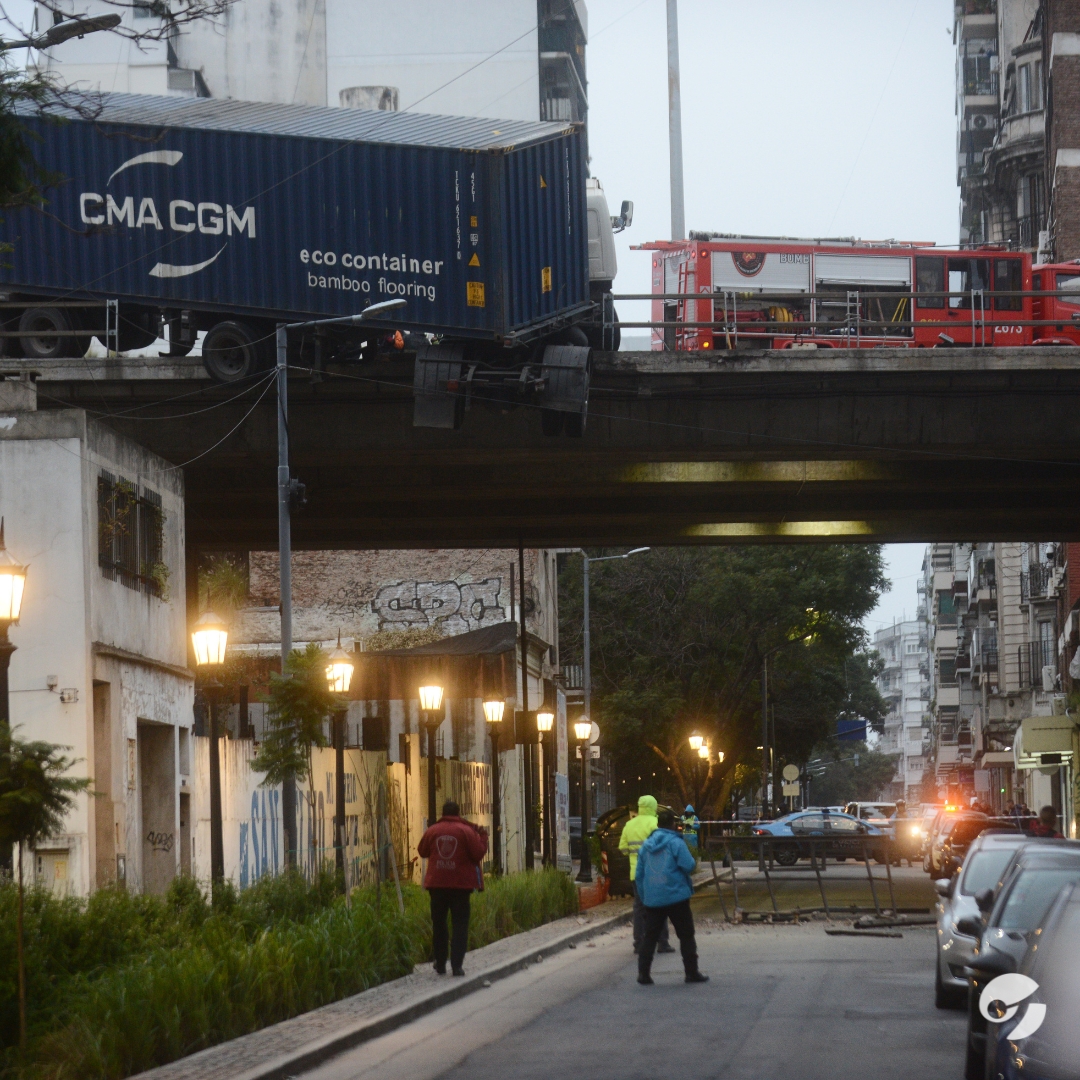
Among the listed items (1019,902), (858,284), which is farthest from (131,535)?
(858,284)

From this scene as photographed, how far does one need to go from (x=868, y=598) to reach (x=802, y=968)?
1649 inches

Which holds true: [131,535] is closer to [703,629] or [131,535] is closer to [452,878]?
[452,878]

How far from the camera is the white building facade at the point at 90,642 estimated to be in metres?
20.4

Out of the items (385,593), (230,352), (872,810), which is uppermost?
(230,352)

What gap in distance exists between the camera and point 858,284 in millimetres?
38125

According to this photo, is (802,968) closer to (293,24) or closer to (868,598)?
(868,598)

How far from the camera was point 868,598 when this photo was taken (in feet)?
193

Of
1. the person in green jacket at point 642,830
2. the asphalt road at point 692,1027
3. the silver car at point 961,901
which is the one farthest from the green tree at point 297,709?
the silver car at point 961,901

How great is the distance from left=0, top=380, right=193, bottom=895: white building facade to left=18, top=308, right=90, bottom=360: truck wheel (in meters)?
4.43

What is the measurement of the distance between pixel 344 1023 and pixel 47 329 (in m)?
17.7

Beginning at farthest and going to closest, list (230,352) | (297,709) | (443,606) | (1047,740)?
(1047,740)
(443,606)
(230,352)
(297,709)

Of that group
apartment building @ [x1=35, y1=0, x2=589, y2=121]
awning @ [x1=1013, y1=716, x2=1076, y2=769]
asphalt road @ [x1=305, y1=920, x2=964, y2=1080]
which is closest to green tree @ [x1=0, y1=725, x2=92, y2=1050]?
asphalt road @ [x1=305, y1=920, x2=964, y2=1080]

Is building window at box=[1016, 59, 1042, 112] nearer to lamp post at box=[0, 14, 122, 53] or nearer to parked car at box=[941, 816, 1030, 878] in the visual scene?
parked car at box=[941, 816, 1030, 878]

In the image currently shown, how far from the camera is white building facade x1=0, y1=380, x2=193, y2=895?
20422 millimetres
